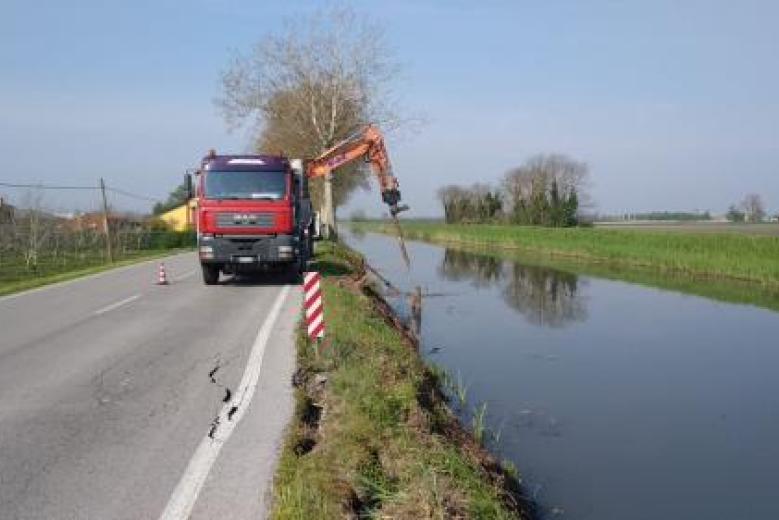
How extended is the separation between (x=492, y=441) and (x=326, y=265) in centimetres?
1509

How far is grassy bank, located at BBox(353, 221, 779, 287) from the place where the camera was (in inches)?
1227

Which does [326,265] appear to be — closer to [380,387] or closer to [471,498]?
[380,387]

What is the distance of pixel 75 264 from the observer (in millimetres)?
33812

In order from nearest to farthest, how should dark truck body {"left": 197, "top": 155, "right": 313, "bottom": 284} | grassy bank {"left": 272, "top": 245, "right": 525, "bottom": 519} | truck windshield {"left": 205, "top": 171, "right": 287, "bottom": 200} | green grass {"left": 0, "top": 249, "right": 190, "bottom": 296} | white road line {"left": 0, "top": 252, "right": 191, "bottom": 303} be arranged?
grassy bank {"left": 272, "top": 245, "right": 525, "bottom": 519}
white road line {"left": 0, "top": 252, "right": 191, "bottom": 303}
dark truck body {"left": 197, "top": 155, "right": 313, "bottom": 284}
truck windshield {"left": 205, "top": 171, "right": 287, "bottom": 200}
green grass {"left": 0, "top": 249, "right": 190, "bottom": 296}

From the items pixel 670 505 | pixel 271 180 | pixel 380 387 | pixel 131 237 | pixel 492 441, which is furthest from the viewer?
pixel 131 237

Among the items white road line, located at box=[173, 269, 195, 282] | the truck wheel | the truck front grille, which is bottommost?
white road line, located at box=[173, 269, 195, 282]

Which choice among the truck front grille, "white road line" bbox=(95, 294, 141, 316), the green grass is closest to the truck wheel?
the truck front grille

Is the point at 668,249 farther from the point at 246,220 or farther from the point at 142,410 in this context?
the point at 142,410

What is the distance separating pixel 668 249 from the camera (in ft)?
126

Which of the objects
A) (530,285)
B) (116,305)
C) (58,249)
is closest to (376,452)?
(116,305)

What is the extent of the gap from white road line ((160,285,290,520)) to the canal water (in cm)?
298

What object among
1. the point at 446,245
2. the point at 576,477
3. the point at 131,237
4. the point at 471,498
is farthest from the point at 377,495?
the point at 446,245

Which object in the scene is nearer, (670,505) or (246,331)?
(670,505)

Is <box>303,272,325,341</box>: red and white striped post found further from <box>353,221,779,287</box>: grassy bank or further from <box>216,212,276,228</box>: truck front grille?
<box>353,221,779,287</box>: grassy bank
